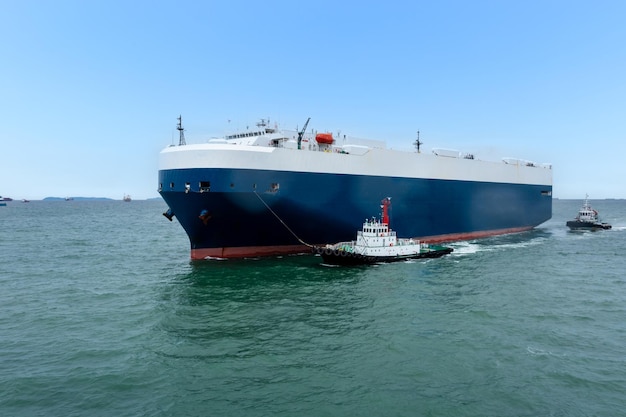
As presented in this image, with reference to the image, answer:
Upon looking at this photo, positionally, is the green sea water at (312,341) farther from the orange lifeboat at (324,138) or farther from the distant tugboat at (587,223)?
the distant tugboat at (587,223)

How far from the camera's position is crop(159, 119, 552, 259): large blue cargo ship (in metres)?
28.3

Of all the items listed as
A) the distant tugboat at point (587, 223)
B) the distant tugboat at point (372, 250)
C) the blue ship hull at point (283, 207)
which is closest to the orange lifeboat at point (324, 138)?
the blue ship hull at point (283, 207)

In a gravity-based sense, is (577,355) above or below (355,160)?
below

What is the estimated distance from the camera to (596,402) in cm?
1138

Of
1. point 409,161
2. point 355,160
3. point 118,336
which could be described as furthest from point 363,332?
point 409,161

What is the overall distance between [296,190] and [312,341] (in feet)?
53.8

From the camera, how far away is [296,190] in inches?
1192

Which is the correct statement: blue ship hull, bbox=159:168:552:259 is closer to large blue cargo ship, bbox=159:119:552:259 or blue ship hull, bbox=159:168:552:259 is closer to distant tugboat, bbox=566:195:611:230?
large blue cargo ship, bbox=159:119:552:259

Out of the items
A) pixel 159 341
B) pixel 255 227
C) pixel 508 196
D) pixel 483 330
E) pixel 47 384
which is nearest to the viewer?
pixel 47 384

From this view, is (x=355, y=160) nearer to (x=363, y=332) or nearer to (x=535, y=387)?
(x=363, y=332)

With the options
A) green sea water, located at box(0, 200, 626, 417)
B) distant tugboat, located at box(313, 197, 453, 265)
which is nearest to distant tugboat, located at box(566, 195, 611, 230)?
green sea water, located at box(0, 200, 626, 417)

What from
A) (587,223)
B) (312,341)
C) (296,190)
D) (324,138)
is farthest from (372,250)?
(587,223)

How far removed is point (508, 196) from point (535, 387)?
144ft

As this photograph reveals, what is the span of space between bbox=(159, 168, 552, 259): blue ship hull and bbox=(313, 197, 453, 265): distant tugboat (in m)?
2.36
